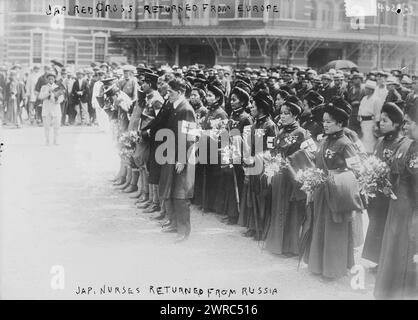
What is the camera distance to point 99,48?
3088 centimetres

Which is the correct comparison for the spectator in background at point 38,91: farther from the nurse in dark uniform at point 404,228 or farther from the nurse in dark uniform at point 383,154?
the nurse in dark uniform at point 404,228

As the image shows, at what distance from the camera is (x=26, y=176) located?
37.9 ft

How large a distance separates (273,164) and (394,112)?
1.68 metres

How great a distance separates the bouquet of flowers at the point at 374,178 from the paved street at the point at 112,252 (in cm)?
106

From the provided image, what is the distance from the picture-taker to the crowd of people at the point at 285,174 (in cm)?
558

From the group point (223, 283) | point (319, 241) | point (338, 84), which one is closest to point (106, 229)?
point (223, 283)

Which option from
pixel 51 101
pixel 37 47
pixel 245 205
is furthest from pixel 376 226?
pixel 37 47

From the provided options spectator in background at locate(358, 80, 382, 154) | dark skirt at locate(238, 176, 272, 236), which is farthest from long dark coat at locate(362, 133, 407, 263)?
spectator in background at locate(358, 80, 382, 154)

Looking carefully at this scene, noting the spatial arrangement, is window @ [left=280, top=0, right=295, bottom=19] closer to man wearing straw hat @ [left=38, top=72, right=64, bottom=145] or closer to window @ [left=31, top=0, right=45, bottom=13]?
window @ [left=31, top=0, right=45, bottom=13]

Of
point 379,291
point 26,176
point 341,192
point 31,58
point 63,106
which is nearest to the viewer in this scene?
point 379,291

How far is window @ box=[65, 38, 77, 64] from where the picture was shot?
2938 cm

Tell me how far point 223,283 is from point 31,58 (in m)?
24.4

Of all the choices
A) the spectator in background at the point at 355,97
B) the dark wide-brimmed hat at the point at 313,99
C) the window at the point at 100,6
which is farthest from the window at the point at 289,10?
the dark wide-brimmed hat at the point at 313,99
